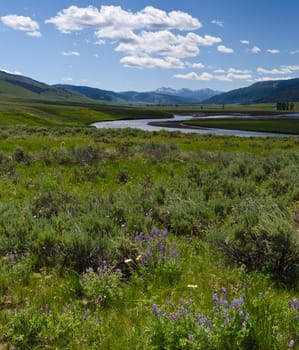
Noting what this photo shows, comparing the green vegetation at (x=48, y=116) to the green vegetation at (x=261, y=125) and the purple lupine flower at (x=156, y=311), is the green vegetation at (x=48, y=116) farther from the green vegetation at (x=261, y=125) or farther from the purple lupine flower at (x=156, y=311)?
the purple lupine flower at (x=156, y=311)

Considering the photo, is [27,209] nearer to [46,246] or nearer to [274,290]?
[46,246]

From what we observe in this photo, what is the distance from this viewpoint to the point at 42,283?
14.4ft

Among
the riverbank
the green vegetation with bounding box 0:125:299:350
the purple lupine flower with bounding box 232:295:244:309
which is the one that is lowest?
the green vegetation with bounding box 0:125:299:350

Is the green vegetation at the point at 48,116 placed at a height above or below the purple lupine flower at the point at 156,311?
above

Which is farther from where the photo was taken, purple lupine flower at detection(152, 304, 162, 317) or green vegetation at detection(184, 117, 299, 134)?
green vegetation at detection(184, 117, 299, 134)

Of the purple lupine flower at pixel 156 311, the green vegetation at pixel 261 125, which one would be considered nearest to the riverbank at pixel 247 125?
the green vegetation at pixel 261 125

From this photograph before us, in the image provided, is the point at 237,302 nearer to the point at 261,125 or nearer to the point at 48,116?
the point at 261,125

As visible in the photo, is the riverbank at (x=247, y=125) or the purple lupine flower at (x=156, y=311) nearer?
the purple lupine flower at (x=156, y=311)

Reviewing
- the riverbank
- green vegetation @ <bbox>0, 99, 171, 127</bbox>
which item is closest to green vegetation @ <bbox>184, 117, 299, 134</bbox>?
the riverbank

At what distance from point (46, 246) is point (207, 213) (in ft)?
10.7

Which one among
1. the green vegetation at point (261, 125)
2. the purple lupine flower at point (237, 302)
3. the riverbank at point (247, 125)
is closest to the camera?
the purple lupine flower at point (237, 302)

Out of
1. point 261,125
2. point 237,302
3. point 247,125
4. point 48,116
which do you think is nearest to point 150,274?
point 237,302

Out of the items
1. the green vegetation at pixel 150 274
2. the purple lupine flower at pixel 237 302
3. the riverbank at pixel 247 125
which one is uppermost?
the riverbank at pixel 247 125

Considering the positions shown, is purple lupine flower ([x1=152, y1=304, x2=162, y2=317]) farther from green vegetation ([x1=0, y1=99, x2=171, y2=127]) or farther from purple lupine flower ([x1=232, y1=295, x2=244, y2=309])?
green vegetation ([x1=0, y1=99, x2=171, y2=127])
